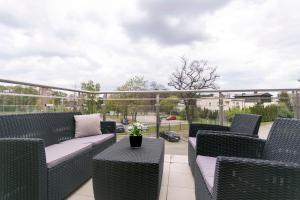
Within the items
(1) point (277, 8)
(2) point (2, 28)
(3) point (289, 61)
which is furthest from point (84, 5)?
(3) point (289, 61)

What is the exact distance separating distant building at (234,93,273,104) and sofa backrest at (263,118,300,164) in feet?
8.07

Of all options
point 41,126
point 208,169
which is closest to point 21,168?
point 41,126

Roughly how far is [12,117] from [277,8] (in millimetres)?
5622

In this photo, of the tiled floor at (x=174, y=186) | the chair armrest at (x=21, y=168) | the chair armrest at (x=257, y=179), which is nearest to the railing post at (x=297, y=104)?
the tiled floor at (x=174, y=186)

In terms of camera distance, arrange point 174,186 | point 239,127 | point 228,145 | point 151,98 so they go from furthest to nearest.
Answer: point 151,98 → point 239,127 → point 174,186 → point 228,145

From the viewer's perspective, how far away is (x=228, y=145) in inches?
83.2

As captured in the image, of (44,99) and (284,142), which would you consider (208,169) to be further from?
(44,99)

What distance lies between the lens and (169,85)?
72.5ft

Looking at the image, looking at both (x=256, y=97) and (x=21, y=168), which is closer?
(x=21, y=168)

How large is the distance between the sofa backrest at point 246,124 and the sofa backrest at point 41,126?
2.34 metres

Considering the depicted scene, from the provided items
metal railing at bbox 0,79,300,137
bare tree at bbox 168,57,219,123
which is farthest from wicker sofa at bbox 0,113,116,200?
bare tree at bbox 168,57,219,123

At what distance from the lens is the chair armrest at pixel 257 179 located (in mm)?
1150

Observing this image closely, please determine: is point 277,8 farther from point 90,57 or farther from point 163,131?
point 90,57

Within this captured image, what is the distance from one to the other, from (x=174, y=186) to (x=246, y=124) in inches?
44.2
